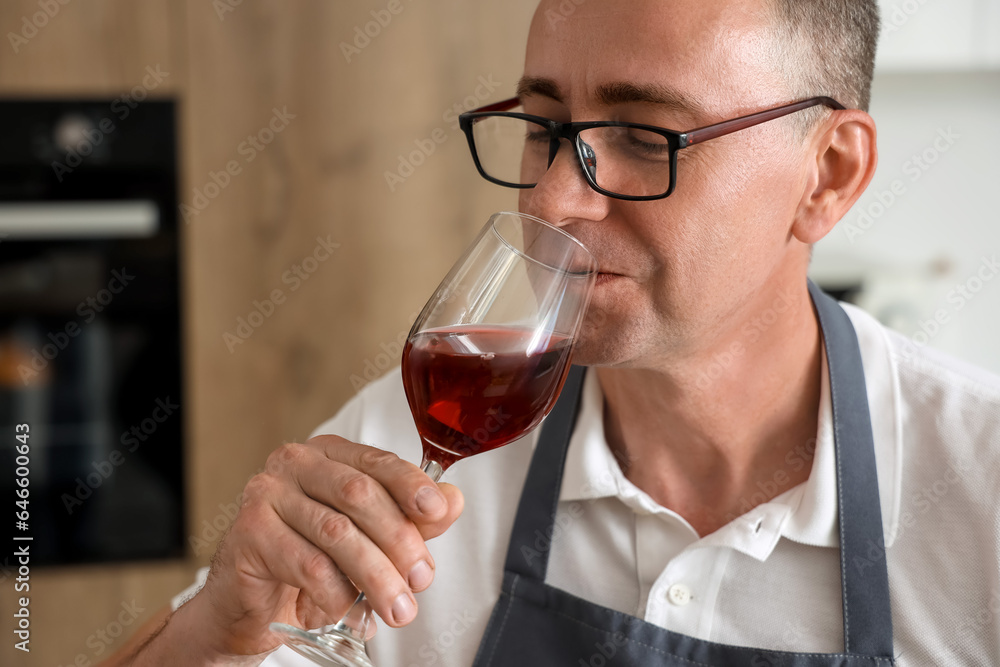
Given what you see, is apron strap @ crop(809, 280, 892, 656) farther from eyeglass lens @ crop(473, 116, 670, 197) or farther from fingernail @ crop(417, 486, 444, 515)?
fingernail @ crop(417, 486, 444, 515)

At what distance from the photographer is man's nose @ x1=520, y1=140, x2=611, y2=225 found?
3.08ft

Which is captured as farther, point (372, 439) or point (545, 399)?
point (372, 439)

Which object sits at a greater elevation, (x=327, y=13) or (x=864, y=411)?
(x=327, y=13)

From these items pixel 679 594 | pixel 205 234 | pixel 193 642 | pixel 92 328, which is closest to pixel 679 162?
pixel 679 594

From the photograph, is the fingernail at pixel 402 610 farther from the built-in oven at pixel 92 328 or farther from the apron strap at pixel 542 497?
the built-in oven at pixel 92 328

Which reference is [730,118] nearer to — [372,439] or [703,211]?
[703,211]

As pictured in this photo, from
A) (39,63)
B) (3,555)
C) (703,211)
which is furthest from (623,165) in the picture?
(3,555)

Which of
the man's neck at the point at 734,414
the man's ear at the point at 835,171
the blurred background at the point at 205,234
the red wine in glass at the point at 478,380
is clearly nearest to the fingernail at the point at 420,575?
the red wine in glass at the point at 478,380

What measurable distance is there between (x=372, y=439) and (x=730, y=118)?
66 centimetres

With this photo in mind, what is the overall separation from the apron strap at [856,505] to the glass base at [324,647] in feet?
1.88

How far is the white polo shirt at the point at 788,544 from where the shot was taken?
99 centimetres

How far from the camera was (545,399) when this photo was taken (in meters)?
0.80

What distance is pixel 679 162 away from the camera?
1003mm

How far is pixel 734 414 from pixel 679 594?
0.25 m
